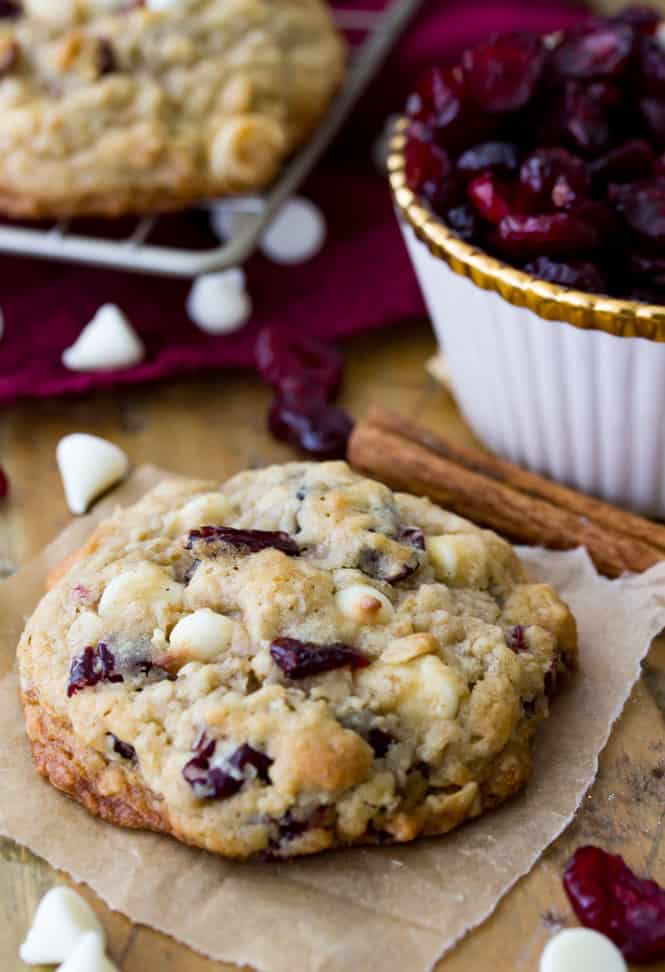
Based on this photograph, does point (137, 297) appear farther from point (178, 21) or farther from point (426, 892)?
point (426, 892)

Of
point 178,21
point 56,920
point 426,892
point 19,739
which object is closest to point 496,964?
point 426,892

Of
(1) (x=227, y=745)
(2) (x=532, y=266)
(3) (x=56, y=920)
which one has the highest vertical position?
(2) (x=532, y=266)

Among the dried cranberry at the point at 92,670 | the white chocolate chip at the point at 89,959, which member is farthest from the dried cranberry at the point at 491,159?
the white chocolate chip at the point at 89,959

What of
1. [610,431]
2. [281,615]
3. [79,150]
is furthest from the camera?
[79,150]

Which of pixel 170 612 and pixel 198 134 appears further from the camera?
pixel 198 134

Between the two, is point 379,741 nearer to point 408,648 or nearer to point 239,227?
point 408,648

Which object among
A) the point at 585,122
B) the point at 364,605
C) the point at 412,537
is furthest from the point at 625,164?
the point at 364,605
